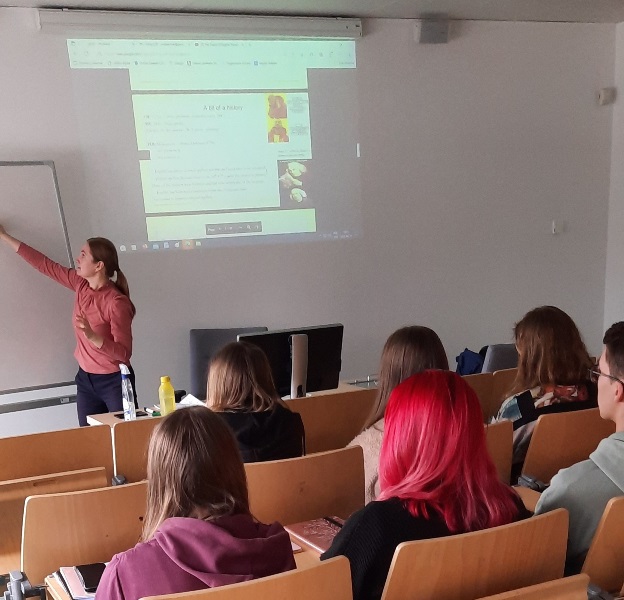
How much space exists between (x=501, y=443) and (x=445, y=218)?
3316 mm

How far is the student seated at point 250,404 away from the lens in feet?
8.62

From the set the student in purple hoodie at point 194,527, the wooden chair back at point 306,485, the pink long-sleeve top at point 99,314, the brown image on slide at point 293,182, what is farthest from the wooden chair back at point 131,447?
the brown image on slide at point 293,182

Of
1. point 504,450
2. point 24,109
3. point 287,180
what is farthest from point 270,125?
point 504,450

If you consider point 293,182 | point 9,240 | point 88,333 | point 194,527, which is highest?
point 293,182

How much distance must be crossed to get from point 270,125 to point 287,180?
0.39 meters

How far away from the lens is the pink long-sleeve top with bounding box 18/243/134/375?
13.4 feet

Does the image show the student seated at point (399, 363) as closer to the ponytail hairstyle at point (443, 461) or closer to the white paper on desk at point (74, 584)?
the ponytail hairstyle at point (443, 461)

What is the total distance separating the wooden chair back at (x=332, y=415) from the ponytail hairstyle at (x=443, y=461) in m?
1.51

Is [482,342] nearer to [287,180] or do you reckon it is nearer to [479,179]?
[479,179]

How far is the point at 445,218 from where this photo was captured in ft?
18.8

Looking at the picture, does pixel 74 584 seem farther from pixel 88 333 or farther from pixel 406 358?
pixel 88 333

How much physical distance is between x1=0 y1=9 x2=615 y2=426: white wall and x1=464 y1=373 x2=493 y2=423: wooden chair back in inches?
77.4

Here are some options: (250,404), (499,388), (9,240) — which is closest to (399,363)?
(250,404)

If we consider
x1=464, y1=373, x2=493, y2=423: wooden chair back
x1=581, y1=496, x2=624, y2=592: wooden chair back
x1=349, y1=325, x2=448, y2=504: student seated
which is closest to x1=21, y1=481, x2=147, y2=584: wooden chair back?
x1=349, y1=325, x2=448, y2=504: student seated
